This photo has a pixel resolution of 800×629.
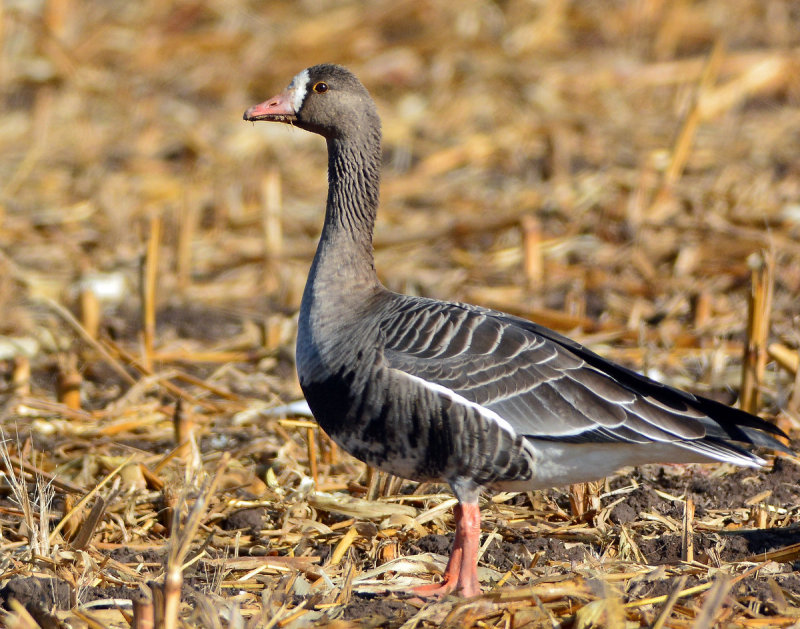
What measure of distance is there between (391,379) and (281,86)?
9.13 meters

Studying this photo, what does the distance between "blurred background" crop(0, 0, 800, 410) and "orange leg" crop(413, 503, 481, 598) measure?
7.67 ft

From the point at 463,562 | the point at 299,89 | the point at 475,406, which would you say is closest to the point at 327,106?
the point at 299,89

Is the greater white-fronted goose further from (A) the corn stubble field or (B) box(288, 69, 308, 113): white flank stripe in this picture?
(B) box(288, 69, 308, 113): white flank stripe

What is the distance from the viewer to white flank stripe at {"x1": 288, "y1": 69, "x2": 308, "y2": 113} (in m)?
5.61

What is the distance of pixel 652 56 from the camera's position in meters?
13.8

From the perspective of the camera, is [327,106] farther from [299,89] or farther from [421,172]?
[421,172]

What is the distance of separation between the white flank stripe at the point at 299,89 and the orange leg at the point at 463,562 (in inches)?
90.6

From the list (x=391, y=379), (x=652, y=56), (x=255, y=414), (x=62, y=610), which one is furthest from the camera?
(x=652, y=56)

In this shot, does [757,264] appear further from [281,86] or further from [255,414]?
[281,86]

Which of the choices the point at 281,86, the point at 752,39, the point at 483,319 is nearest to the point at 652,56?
the point at 752,39

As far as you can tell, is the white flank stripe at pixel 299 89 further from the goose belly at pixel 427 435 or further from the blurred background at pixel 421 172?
the blurred background at pixel 421 172

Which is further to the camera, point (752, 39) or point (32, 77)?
point (752, 39)

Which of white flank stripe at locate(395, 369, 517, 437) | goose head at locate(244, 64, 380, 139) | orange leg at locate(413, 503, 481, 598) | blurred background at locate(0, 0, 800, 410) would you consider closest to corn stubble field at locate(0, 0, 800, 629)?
blurred background at locate(0, 0, 800, 410)

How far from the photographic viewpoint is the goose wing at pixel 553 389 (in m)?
4.60
